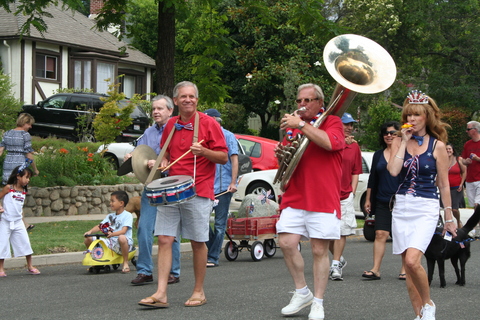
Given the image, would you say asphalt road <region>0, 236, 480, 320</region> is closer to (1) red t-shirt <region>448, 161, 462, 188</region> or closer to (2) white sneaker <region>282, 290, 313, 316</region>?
(2) white sneaker <region>282, 290, 313, 316</region>

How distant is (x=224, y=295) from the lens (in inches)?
286

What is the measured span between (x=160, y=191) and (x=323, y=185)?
1.42m

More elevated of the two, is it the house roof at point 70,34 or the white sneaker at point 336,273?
the house roof at point 70,34

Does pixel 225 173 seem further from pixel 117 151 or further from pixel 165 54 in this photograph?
pixel 117 151

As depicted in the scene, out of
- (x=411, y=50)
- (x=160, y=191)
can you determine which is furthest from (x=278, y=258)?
(x=411, y=50)

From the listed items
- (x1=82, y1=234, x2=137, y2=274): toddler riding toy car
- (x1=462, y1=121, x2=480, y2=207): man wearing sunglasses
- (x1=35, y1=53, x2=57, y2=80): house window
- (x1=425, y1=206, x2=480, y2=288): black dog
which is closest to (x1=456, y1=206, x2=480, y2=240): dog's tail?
(x1=425, y1=206, x2=480, y2=288): black dog

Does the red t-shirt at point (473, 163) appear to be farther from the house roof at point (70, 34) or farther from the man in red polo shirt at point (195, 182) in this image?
the house roof at point (70, 34)

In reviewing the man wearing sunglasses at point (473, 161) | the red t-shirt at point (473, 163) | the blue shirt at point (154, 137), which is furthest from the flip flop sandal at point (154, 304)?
the red t-shirt at point (473, 163)

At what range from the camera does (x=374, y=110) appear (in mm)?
31078

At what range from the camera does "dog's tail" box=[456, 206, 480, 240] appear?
24.8 ft

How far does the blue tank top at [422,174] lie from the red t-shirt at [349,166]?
317 centimetres

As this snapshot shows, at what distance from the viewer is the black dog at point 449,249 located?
25.0 feet

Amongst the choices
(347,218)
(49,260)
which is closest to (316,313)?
(347,218)

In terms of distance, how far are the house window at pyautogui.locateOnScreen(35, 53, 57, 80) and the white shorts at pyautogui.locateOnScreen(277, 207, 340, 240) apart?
28.0 metres
